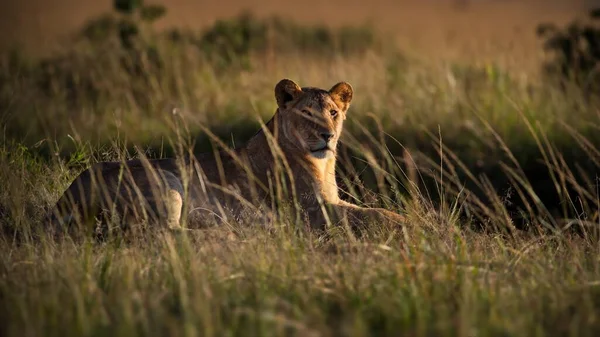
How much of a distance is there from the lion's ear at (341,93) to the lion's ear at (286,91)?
0.26 metres

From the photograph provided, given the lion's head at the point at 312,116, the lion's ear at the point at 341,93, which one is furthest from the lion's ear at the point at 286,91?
the lion's ear at the point at 341,93

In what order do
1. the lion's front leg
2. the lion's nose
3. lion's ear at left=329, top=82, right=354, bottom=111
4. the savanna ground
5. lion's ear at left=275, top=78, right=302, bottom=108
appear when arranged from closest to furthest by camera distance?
the savanna ground < the lion's front leg < the lion's nose < lion's ear at left=275, top=78, right=302, bottom=108 < lion's ear at left=329, top=82, right=354, bottom=111

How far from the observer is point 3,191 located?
5672mm

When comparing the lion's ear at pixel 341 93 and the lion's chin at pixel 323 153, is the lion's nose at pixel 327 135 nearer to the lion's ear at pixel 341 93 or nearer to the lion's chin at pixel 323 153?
the lion's chin at pixel 323 153

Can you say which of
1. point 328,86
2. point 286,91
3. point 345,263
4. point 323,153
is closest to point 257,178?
point 323,153

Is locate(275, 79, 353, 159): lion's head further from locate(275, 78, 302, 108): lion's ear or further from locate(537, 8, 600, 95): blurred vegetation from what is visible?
locate(537, 8, 600, 95): blurred vegetation

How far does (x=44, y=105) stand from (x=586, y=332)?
27.6 feet

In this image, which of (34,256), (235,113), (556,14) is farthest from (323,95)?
(556,14)

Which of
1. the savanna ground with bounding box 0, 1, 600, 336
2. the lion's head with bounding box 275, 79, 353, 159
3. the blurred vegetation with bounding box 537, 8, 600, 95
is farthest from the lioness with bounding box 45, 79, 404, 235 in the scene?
the blurred vegetation with bounding box 537, 8, 600, 95

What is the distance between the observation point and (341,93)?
650 cm

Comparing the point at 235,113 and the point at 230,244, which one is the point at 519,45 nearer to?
the point at 235,113

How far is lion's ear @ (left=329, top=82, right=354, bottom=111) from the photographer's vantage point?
21.1 feet

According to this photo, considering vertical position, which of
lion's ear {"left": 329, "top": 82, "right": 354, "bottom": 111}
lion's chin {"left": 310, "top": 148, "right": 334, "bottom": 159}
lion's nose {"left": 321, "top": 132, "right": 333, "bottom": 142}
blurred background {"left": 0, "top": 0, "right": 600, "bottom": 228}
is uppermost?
lion's ear {"left": 329, "top": 82, "right": 354, "bottom": 111}

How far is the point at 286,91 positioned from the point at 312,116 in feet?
1.03
